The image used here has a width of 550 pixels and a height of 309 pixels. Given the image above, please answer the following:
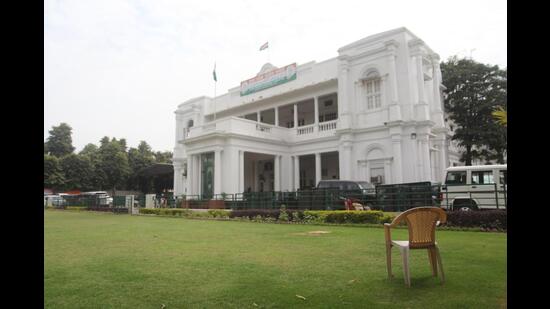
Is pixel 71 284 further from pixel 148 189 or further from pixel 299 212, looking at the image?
pixel 148 189

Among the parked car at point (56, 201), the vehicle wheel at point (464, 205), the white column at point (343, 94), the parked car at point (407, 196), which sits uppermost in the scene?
the white column at point (343, 94)

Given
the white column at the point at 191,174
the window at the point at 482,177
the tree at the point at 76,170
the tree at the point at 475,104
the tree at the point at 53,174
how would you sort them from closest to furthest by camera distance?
1. the window at the point at 482,177
2. the tree at the point at 475,104
3. the white column at the point at 191,174
4. the tree at the point at 53,174
5. the tree at the point at 76,170

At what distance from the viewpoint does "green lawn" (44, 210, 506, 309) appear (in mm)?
3881

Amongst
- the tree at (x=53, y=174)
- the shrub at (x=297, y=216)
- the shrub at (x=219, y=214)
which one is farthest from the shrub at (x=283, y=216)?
the tree at (x=53, y=174)

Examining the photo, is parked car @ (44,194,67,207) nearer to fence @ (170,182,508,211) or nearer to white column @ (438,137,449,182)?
fence @ (170,182,508,211)

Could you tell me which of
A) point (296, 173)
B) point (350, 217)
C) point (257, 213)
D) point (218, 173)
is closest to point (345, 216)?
point (350, 217)

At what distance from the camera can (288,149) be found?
2845 centimetres

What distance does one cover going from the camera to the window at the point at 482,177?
15.4 metres

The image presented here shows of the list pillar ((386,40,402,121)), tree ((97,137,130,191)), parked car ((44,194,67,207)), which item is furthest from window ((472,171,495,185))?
tree ((97,137,130,191))

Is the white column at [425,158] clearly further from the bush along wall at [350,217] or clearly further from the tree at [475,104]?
the bush along wall at [350,217]

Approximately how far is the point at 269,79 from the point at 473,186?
1874cm

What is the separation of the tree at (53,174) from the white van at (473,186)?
159ft
